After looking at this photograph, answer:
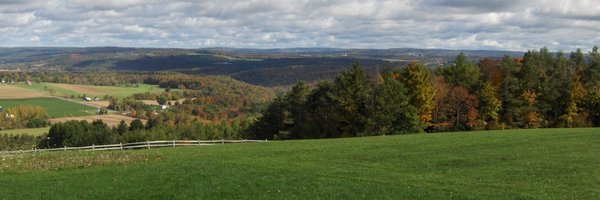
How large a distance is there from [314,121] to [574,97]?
3414 cm

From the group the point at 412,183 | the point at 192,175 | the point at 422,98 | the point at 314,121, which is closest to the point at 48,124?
the point at 314,121

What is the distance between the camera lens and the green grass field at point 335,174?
20.5m

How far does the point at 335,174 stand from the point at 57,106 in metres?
132

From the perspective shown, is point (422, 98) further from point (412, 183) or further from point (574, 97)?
point (412, 183)

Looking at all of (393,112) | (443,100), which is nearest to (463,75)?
(443,100)

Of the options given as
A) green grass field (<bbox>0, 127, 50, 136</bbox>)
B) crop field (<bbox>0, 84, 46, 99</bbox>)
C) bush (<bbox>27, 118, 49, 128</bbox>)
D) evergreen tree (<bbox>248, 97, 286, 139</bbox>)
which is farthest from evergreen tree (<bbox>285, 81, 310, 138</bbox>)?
crop field (<bbox>0, 84, 46, 99</bbox>)

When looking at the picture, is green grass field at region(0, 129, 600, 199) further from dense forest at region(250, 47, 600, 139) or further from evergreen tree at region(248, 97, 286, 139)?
evergreen tree at region(248, 97, 286, 139)

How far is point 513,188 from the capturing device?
21.1 meters

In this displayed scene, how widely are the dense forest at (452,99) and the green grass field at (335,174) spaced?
90.4 feet

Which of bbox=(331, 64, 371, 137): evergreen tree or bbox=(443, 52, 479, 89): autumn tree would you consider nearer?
bbox=(331, 64, 371, 137): evergreen tree

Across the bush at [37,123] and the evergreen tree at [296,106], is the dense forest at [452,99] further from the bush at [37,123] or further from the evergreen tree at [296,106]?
the bush at [37,123]

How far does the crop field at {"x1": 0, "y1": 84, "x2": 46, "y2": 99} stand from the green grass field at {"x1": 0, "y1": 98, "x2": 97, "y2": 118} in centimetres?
545

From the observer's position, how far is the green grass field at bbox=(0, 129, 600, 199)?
2050cm

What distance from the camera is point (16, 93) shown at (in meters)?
156
